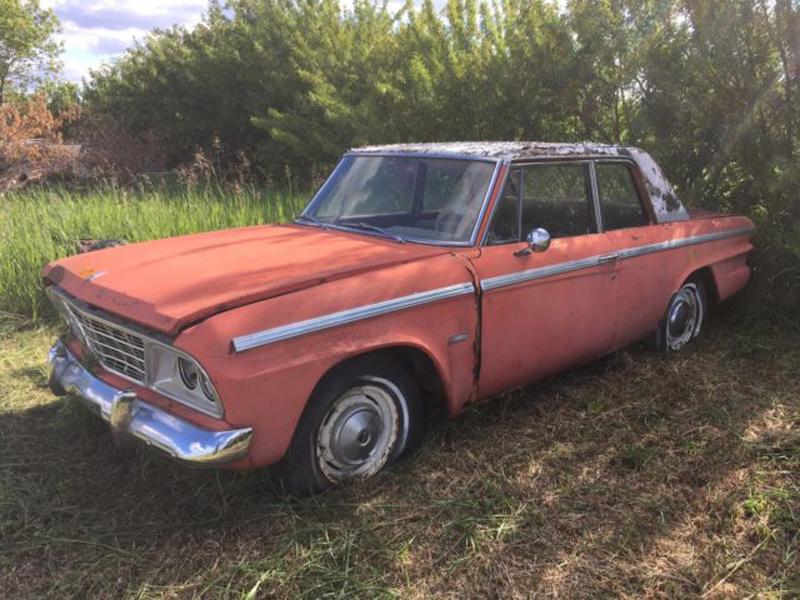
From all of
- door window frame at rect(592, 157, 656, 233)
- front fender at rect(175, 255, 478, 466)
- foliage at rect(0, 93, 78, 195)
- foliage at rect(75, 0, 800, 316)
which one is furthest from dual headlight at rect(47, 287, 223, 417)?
foliage at rect(0, 93, 78, 195)

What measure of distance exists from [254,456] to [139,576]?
2.01 feet

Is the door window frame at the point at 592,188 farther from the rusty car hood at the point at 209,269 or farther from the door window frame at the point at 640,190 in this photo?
the rusty car hood at the point at 209,269

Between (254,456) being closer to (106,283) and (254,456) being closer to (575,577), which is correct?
(106,283)

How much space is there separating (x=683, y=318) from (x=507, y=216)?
2.07m

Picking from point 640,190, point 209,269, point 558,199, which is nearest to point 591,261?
point 558,199

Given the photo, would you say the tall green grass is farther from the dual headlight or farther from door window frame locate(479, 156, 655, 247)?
door window frame locate(479, 156, 655, 247)

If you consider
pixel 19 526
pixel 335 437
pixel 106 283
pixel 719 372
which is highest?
pixel 106 283

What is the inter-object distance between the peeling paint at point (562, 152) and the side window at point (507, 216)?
14cm

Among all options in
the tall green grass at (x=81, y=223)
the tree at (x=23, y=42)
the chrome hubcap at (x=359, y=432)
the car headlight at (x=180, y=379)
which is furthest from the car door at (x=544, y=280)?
the tree at (x=23, y=42)

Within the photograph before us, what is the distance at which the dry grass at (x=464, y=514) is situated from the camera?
248 centimetres

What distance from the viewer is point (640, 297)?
412 cm

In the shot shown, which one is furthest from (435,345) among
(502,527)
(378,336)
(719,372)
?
(719,372)

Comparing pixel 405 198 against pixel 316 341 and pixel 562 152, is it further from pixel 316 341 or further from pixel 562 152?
pixel 316 341

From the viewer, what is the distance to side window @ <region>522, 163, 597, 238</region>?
141 inches
